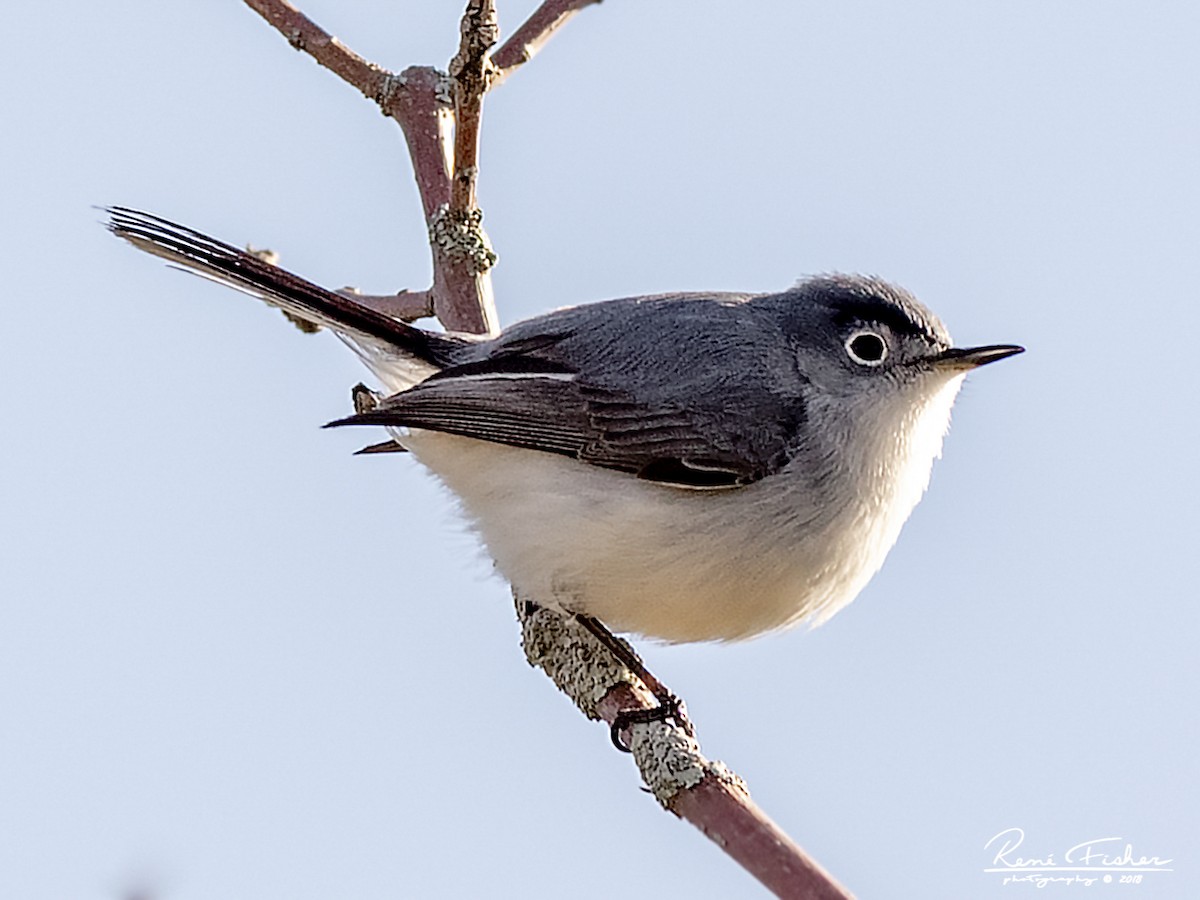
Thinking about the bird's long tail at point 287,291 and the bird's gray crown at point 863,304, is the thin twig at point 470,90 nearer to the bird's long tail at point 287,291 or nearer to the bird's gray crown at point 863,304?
the bird's long tail at point 287,291

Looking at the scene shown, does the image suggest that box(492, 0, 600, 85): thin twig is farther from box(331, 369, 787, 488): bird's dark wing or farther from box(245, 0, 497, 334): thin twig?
box(331, 369, 787, 488): bird's dark wing

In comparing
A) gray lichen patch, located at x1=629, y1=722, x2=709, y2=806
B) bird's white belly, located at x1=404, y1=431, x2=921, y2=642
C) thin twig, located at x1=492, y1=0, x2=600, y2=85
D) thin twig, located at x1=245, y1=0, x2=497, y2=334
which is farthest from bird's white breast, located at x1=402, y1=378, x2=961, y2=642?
thin twig, located at x1=492, y1=0, x2=600, y2=85

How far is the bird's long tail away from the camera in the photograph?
3.89 meters

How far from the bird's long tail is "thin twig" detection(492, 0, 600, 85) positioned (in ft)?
2.43

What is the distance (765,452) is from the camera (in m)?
3.84

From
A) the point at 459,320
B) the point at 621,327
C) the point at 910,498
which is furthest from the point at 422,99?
the point at 910,498

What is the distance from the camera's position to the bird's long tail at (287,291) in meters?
3.89

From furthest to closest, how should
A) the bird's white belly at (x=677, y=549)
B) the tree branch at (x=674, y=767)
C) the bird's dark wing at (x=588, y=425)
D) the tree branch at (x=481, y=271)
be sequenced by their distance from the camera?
the bird's dark wing at (x=588, y=425)
the bird's white belly at (x=677, y=549)
the tree branch at (x=481, y=271)
the tree branch at (x=674, y=767)

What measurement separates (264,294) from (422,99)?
30.5 inches

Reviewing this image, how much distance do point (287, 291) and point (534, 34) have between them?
0.99m

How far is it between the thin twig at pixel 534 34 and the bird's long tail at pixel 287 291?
740mm

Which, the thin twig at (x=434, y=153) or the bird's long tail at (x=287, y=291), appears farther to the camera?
→ the thin twig at (x=434, y=153)

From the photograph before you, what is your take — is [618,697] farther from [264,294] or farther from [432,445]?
[264,294]

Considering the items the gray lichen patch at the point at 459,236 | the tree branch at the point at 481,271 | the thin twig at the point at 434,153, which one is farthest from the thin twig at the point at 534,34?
the gray lichen patch at the point at 459,236
